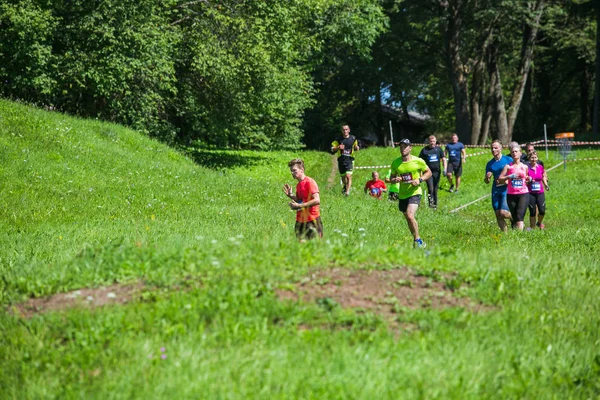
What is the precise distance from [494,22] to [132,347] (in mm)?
38156

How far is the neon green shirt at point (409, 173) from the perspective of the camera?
13.2 meters

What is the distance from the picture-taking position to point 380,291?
7.49 m

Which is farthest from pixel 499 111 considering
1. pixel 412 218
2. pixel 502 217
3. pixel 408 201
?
pixel 412 218

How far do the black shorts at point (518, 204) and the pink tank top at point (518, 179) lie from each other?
0.33 ft

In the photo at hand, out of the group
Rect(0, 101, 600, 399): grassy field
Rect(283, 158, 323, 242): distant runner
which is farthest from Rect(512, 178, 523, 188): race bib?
Rect(283, 158, 323, 242): distant runner

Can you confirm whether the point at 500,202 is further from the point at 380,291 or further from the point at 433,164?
the point at 380,291

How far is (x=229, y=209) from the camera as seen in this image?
56.6ft

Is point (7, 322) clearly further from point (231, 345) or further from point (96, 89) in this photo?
point (96, 89)

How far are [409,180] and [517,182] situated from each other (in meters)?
3.09

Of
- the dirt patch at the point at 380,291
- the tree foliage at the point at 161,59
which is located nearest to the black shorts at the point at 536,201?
the dirt patch at the point at 380,291

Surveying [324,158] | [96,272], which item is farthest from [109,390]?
[324,158]

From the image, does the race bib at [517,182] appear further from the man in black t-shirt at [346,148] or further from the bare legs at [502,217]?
the man in black t-shirt at [346,148]

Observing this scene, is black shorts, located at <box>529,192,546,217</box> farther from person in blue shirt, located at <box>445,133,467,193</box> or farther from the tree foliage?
the tree foliage

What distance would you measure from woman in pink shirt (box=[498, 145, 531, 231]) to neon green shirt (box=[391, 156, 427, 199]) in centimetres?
248
